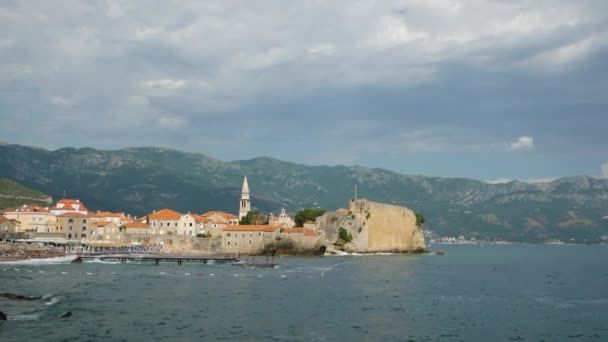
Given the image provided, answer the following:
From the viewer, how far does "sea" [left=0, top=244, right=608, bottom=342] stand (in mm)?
33062

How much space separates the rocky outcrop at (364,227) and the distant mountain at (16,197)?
72414mm

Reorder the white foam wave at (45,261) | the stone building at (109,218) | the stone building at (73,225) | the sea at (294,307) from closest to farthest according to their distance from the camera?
the sea at (294,307), the white foam wave at (45,261), the stone building at (73,225), the stone building at (109,218)

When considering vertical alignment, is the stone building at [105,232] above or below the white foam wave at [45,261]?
above

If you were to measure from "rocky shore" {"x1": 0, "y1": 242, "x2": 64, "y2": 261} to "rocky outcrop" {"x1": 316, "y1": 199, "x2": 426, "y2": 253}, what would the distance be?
50.6 meters

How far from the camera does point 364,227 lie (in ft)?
410

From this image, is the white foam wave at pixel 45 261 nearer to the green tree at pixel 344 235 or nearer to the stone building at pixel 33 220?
the stone building at pixel 33 220

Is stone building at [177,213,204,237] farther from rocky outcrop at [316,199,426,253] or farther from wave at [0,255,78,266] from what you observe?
wave at [0,255,78,266]

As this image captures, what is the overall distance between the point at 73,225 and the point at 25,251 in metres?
26.9

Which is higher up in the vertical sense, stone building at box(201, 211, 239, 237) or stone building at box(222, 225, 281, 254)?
stone building at box(201, 211, 239, 237)

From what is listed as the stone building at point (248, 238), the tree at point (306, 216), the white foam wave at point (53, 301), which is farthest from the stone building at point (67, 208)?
the white foam wave at point (53, 301)

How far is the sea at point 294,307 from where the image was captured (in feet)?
108

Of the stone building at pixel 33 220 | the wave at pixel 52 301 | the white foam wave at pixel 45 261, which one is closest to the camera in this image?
the wave at pixel 52 301

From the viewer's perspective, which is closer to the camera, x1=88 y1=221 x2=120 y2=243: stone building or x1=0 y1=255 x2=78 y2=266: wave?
x1=0 y1=255 x2=78 y2=266: wave

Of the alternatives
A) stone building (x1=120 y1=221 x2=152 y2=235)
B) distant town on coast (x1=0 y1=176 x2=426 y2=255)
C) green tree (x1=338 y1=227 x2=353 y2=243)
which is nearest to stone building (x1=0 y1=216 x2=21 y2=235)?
distant town on coast (x1=0 y1=176 x2=426 y2=255)
